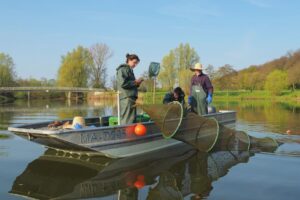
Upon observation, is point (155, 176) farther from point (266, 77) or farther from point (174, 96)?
point (266, 77)

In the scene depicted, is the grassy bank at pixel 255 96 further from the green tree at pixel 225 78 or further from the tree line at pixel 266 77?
the green tree at pixel 225 78

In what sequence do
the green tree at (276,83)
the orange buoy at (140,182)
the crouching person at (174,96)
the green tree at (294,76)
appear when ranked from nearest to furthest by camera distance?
the orange buoy at (140,182) → the crouching person at (174,96) → the green tree at (294,76) → the green tree at (276,83)

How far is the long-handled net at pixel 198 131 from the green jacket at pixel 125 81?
2.04 ft

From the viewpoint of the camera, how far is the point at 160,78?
80438 mm

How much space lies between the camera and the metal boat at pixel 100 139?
331 inches

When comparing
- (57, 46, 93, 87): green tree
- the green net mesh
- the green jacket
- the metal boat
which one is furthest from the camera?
(57, 46, 93, 87): green tree

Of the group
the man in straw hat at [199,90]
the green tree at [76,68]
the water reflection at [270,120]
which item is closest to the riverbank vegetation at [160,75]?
the green tree at [76,68]

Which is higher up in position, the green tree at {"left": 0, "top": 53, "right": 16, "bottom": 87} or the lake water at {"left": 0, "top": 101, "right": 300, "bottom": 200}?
the green tree at {"left": 0, "top": 53, "right": 16, "bottom": 87}

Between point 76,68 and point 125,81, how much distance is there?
76.7m

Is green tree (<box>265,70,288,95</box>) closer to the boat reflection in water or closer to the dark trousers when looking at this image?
the boat reflection in water

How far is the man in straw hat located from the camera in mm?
12031

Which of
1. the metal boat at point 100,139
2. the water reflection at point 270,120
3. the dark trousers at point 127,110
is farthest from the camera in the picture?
the water reflection at point 270,120

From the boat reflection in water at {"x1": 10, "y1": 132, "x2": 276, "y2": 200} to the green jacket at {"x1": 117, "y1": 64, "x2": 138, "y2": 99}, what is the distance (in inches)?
65.3

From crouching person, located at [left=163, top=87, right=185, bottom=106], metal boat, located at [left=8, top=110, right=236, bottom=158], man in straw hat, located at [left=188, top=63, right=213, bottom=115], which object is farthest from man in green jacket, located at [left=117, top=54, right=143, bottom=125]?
man in straw hat, located at [left=188, top=63, right=213, bottom=115]
